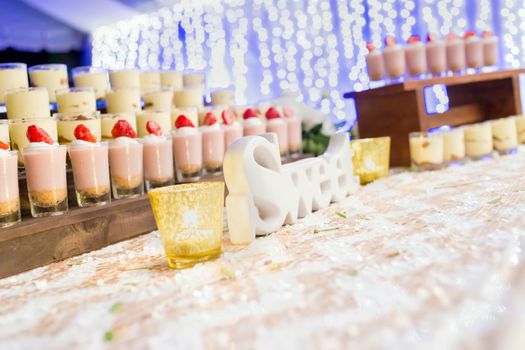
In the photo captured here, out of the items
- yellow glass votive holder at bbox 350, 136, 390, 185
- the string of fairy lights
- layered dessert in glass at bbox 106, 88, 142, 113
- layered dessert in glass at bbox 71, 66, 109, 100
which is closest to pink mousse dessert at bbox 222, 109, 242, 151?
layered dessert in glass at bbox 106, 88, 142, 113

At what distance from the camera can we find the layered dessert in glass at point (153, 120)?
172 cm

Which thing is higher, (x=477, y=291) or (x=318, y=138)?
(x=318, y=138)

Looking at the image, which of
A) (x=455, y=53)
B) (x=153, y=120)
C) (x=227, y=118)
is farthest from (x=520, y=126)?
(x=153, y=120)

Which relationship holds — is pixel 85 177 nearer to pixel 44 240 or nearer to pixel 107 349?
pixel 44 240

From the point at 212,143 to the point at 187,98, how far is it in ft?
1.32

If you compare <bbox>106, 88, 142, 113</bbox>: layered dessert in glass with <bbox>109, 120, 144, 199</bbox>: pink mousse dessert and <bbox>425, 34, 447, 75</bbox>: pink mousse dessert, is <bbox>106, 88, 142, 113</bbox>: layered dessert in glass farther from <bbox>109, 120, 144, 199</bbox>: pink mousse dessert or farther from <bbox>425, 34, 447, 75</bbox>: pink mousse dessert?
<bbox>425, 34, 447, 75</bbox>: pink mousse dessert

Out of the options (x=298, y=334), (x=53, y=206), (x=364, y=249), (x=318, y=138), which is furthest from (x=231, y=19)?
(x=298, y=334)

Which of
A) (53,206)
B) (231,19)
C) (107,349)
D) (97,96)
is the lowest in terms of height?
(107,349)

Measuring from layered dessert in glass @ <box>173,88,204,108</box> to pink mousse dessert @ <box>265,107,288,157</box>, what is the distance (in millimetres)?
259

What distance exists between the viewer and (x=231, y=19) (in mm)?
5129

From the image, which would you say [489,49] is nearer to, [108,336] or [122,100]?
[122,100]

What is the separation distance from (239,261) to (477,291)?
16.7 inches

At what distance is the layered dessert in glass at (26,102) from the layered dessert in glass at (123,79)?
1.79 ft

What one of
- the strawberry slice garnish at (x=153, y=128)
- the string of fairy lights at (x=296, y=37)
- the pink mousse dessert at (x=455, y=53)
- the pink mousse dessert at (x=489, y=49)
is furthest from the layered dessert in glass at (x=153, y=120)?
the string of fairy lights at (x=296, y=37)
